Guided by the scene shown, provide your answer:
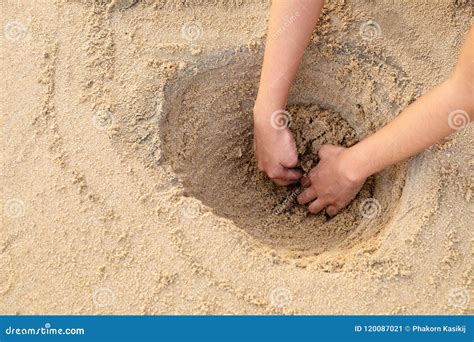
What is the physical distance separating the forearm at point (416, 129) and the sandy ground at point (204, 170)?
9cm

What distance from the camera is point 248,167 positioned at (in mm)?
1525

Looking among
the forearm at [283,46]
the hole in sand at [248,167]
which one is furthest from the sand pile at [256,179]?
the forearm at [283,46]

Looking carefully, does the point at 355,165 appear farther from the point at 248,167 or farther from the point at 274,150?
the point at 248,167

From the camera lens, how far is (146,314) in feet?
3.81

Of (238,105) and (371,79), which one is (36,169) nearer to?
(238,105)

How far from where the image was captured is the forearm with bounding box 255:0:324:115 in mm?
1313

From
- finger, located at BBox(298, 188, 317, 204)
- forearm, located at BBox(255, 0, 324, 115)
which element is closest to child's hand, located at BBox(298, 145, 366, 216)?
finger, located at BBox(298, 188, 317, 204)

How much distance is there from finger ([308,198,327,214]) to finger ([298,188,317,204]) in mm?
16

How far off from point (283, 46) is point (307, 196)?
0.38 meters

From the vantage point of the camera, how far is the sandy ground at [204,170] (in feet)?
3.91

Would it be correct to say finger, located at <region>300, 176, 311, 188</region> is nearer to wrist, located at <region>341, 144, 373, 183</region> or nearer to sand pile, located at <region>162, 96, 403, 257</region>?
sand pile, located at <region>162, 96, 403, 257</region>

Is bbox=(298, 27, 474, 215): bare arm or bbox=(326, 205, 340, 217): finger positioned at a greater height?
bbox=(298, 27, 474, 215): bare arm
